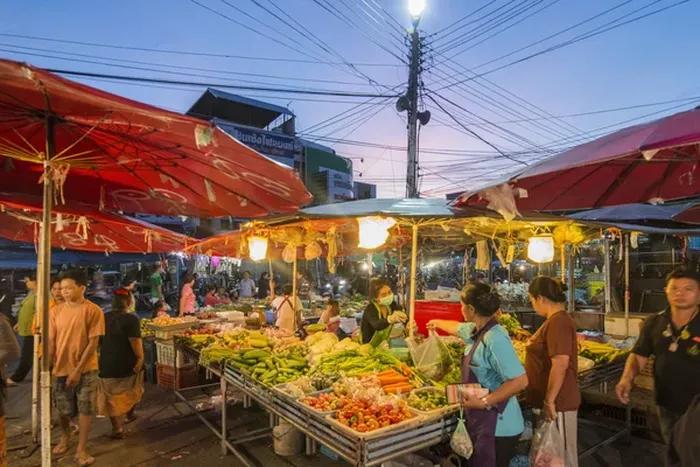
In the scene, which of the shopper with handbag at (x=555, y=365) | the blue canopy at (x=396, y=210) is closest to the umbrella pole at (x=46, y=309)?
the blue canopy at (x=396, y=210)

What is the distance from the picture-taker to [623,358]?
5.45 meters

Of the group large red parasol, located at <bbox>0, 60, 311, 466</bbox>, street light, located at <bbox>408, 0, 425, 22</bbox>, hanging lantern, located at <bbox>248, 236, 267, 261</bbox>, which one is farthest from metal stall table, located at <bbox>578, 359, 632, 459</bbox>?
street light, located at <bbox>408, 0, 425, 22</bbox>

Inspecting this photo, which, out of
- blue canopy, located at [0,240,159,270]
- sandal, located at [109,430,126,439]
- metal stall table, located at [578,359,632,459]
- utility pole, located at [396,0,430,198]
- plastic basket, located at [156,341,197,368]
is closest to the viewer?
metal stall table, located at [578,359,632,459]

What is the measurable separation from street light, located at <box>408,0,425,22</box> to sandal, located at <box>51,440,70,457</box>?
1353 centimetres

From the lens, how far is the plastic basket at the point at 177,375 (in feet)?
24.8

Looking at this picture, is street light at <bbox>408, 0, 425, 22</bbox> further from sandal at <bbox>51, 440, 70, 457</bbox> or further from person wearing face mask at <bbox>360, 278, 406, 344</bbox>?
sandal at <bbox>51, 440, 70, 457</bbox>

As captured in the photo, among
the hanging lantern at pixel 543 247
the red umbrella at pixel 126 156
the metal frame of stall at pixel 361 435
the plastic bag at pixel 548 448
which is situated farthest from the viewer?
the hanging lantern at pixel 543 247

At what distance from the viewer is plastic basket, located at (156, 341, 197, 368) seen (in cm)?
752

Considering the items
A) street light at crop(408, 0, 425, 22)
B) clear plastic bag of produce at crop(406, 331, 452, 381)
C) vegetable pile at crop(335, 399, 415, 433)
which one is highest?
street light at crop(408, 0, 425, 22)

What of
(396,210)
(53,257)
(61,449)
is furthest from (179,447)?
(53,257)

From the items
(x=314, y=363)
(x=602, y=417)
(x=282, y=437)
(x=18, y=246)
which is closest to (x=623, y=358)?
(x=602, y=417)

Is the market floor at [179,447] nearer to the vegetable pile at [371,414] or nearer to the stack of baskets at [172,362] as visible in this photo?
the stack of baskets at [172,362]

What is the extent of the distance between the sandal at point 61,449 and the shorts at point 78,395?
17.0 inches

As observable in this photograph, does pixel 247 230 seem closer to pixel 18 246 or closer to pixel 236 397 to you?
pixel 236 397
